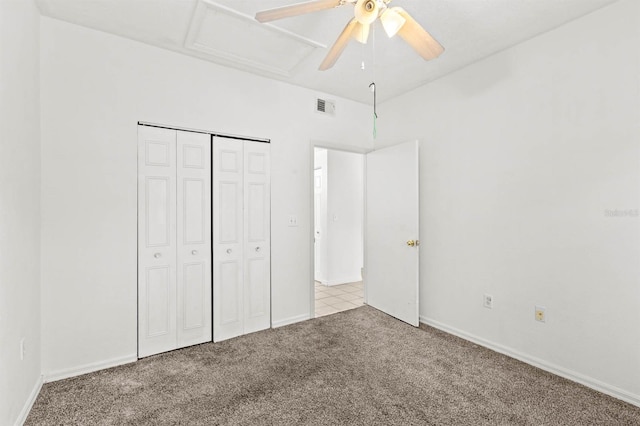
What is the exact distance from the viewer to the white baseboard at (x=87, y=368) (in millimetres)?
2232

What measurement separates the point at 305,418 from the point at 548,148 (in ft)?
8.67

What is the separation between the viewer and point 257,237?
10.4 ft

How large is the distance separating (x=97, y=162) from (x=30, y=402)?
168cm

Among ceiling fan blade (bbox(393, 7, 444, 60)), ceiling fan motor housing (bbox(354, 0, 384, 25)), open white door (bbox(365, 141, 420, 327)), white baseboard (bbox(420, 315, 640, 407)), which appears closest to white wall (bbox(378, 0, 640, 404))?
white baseboard (bbox(420, 315, 640, 407))

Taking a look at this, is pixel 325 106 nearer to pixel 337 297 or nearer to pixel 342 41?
pixel 342 41

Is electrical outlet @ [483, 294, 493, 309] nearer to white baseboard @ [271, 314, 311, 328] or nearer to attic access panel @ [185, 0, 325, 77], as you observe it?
white baseboard @ [271, 314, 311, 328]

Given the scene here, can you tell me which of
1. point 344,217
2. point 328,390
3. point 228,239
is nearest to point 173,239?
point 228,239

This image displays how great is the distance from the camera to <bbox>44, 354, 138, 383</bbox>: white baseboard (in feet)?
7.32

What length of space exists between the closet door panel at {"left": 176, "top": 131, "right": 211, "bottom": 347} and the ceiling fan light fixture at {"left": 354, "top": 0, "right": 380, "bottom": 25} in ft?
6.09

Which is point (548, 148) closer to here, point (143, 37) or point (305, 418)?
point (305, 418)

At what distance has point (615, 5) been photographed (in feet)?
6.74

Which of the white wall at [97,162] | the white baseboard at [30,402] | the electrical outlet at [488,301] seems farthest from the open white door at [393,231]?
the white baseboard at [30,402]

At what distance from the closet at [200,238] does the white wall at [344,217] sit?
6.66 feet

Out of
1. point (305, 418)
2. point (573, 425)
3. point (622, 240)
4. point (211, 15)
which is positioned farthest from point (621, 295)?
point (211, 15)
